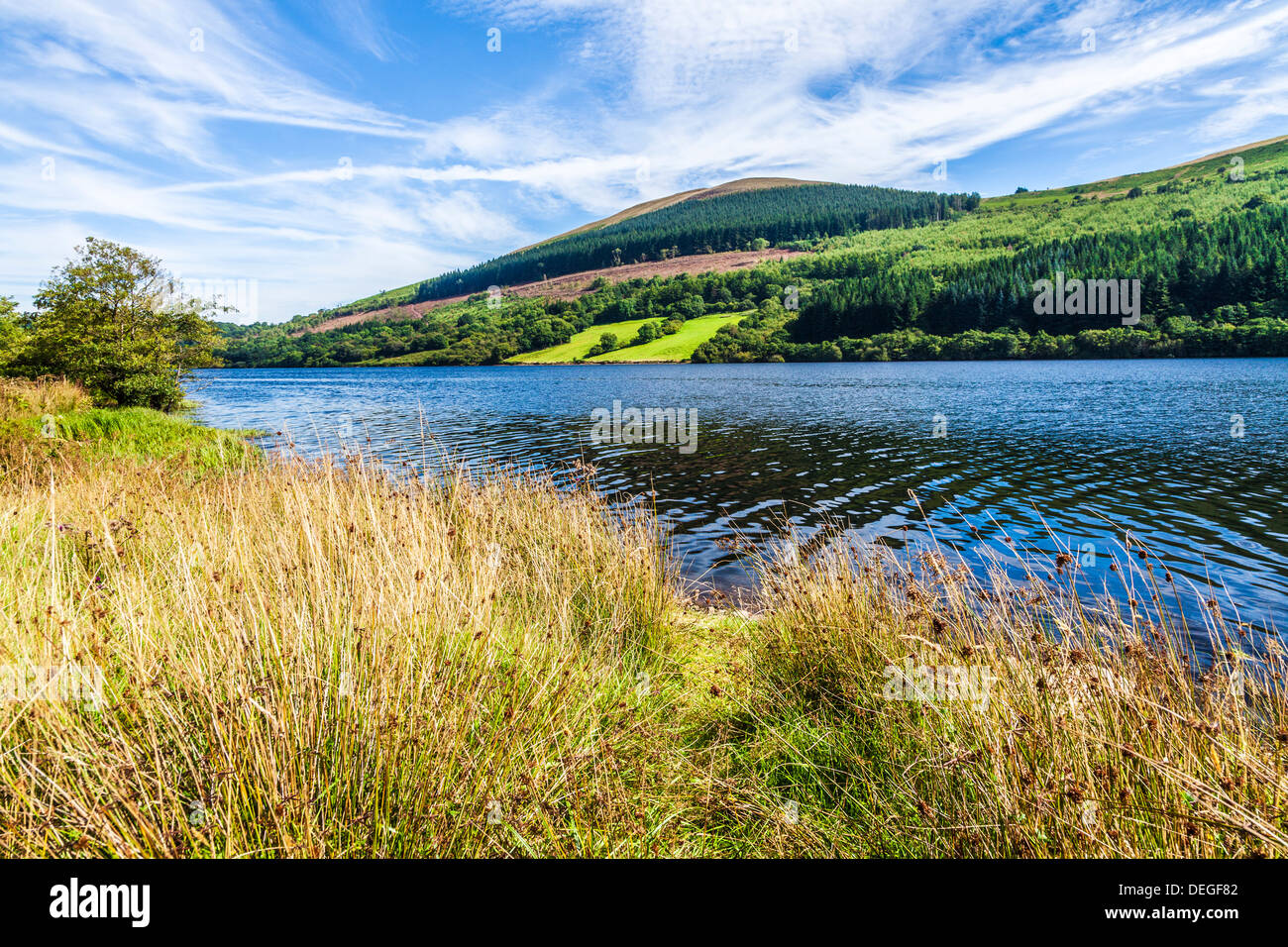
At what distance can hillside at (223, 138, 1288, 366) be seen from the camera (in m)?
78.9

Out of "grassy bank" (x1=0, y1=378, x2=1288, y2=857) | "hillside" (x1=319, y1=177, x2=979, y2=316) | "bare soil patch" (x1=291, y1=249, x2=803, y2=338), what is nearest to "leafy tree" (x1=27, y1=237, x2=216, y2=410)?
"grassy bank" (x1=0, y1=378, x2=1288, y2=857)

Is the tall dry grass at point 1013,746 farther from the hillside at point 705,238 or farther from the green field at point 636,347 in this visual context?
the hillside at point 705,238

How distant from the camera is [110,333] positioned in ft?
78.4

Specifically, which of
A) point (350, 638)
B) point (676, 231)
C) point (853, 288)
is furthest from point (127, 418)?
point (676, 231)

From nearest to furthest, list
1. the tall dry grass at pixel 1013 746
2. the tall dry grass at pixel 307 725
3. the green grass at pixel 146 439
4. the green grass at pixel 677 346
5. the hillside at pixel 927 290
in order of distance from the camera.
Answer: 1. the tall dry grass at pixel 307 725
2. the tall dry grass at pixel 1013 746
3. the green grass at pixel 146 439
4. the hillside at pixel 927 290
5. the green grass at pixel 677 346

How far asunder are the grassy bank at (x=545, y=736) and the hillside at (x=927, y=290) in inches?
3521

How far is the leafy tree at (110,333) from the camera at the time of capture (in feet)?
76.8

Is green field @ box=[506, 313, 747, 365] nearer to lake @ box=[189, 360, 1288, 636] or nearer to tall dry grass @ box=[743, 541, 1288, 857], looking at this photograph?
lake @ box=[189, 360, 1288, 636]

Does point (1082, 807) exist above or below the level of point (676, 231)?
below

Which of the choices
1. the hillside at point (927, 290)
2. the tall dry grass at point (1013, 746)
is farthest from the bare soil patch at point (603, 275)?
the tall dry grass at point (1013, 746)

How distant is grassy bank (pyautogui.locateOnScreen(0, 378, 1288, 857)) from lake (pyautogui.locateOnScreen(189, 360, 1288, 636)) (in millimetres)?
1384

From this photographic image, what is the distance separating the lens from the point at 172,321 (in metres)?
26.2

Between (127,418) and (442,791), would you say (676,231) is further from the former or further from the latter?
(442,791)
